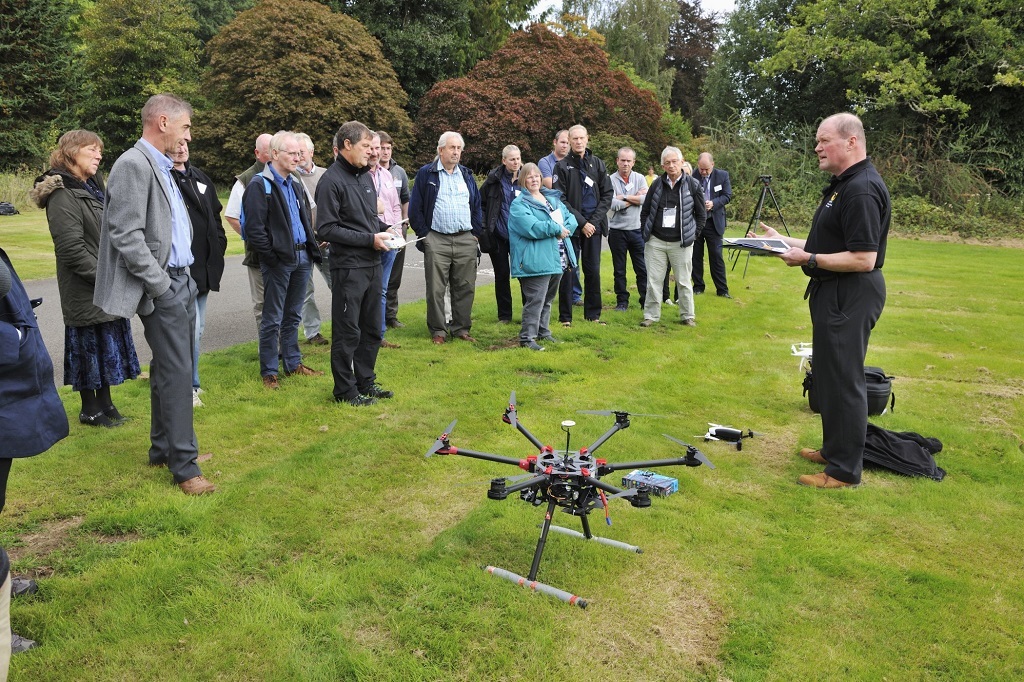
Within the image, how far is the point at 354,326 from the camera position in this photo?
6398mm

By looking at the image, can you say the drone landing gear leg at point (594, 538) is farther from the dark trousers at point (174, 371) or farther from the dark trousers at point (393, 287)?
the dark trousers at point (393, 287)

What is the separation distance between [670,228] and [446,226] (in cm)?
306

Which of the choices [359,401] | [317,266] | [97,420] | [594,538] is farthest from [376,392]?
[594,538]

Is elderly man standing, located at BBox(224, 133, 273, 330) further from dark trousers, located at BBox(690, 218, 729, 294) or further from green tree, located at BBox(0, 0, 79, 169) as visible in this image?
green tree, located at BBox(0, 0, 79, 169)

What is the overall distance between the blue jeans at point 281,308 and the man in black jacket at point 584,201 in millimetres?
3742

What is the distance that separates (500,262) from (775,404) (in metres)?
4.10

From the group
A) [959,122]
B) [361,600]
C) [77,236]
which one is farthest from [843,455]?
[959,122]

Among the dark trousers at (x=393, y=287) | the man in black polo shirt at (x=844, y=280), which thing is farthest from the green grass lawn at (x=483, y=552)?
the dark trousers at (x=393, y=287)

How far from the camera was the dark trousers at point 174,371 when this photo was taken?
4.59 meters

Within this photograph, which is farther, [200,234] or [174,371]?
[200,234]

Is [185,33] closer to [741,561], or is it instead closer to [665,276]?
[665,276]

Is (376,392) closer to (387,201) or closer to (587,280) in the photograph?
(387,201)

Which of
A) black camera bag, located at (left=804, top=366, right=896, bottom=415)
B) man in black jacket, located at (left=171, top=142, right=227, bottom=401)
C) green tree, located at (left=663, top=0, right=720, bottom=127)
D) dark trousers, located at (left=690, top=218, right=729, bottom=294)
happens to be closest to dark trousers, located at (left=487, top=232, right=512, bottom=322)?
man in black jacket, located at (left=171, top=142, right=227, bottom=401)

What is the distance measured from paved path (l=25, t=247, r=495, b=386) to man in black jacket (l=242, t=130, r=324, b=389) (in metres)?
1.19
